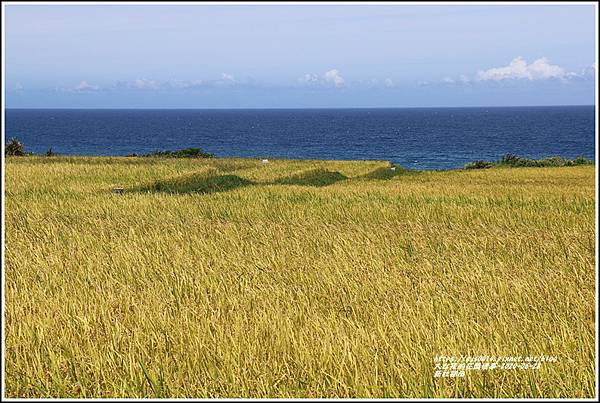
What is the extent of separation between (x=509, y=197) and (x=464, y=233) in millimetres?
8542

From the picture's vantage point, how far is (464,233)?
1233 centimetres

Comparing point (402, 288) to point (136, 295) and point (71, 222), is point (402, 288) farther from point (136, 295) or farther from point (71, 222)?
point (71, 222)

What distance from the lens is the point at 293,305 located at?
274 inches

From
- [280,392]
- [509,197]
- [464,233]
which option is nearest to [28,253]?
[280,392]

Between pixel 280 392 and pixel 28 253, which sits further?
pixel 28 253

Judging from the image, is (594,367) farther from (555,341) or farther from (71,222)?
(71,222)

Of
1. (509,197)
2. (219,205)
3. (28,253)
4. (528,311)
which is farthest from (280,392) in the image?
(509,197)

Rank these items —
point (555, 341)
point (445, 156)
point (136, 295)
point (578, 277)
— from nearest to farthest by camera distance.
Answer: point (555, 341), point (136, 295), point (578, 277), point (445, 156)

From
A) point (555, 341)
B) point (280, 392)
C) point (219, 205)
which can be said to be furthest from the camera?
point (219, 205)

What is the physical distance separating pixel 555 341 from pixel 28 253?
7.75 metres

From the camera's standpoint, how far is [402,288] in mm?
7621

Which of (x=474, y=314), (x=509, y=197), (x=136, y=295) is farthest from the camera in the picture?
(x=509, y=197)

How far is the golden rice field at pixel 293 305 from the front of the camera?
496cm

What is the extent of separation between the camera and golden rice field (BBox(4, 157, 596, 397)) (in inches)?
195
